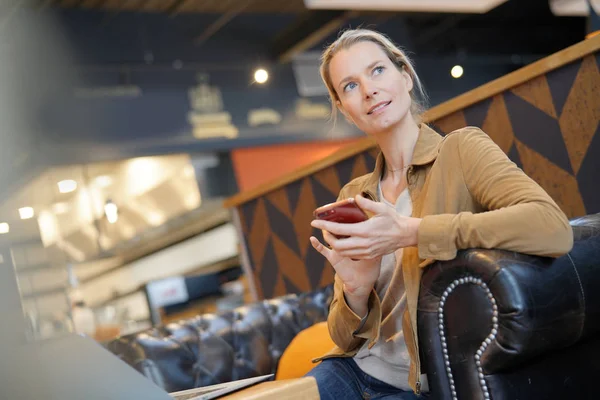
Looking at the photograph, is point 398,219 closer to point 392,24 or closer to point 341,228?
point 341,228

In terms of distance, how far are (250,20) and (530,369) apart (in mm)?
8258

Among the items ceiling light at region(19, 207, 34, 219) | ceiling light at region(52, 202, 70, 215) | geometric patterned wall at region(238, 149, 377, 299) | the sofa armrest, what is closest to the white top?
the sofa armrest

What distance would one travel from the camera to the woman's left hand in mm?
1415

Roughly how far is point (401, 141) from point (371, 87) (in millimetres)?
154

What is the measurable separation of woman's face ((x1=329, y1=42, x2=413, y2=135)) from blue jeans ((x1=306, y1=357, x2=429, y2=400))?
57cm

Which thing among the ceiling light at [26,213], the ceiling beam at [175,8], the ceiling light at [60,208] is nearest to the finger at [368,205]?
the ceiling light at [26,213]

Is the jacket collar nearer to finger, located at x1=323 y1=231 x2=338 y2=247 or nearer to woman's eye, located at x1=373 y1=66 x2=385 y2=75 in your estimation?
woman's eye, located at x1=373 y1=66 x2=385 y2=75

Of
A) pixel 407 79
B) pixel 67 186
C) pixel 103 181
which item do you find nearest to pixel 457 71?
pixel 103 181

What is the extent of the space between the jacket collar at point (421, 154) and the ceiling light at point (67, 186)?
20.6 feet

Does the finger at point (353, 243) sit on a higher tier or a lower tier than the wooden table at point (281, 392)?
higher

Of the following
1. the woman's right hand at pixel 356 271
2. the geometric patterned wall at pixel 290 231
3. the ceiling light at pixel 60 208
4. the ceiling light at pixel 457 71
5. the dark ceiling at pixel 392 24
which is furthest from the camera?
the ceiling light at pixel 457 71

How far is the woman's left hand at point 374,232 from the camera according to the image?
4.64 ft

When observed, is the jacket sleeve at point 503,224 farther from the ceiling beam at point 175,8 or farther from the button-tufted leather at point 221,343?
the ceiling beam at point 175,8

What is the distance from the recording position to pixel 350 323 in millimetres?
1700
